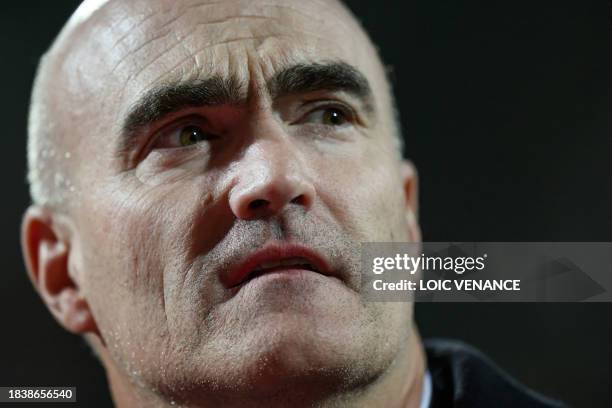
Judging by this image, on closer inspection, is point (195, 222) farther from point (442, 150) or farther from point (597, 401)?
point (597, 401)

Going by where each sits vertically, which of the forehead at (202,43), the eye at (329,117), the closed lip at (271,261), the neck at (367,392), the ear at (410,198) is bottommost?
the neck at (367,392)

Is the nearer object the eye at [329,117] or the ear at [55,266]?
the eye at [329,117]

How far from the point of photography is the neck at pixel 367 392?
116 cm

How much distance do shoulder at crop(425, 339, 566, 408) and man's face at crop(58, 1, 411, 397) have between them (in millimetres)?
197

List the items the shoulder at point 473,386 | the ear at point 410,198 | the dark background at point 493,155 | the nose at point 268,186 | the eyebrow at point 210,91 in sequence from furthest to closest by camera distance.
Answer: the dark background at point 493,155 < the ear at point 410,198 < the shoulder at point 473,386 < the eyebrow at point 210,91 < the nose at point 268,186

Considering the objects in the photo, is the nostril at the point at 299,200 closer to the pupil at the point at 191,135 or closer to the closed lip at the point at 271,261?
the closed lip at the point at 271,261

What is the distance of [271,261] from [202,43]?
1.28ft

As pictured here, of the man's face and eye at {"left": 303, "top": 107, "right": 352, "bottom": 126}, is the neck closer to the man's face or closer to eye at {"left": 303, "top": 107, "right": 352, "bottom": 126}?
the man's face

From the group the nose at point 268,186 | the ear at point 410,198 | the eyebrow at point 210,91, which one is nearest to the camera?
the nose at point 268,186

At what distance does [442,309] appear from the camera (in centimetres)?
185

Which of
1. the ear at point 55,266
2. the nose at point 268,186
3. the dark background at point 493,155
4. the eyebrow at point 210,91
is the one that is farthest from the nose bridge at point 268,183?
the dark background at point 493,155

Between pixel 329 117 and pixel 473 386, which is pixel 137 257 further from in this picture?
pixel 473 386

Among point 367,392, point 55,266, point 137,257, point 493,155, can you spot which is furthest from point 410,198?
point 55,266

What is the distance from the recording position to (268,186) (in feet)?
3.68
